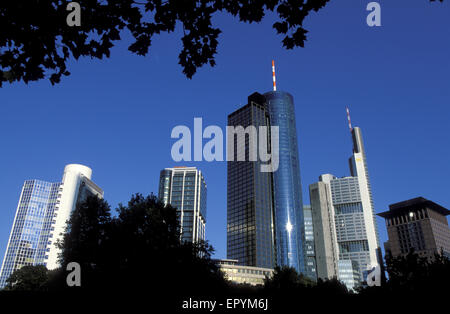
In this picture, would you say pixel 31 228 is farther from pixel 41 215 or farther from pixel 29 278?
pixel 29 278

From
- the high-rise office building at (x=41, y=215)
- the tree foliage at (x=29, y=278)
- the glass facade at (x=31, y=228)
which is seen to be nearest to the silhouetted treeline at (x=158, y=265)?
the tree foliage at (x=29, y=278)

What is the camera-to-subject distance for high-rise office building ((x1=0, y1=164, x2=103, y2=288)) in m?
161

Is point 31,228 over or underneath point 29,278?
over

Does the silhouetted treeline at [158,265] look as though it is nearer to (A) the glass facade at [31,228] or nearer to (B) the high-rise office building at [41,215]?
(B) the high-rise office building at [41,215]

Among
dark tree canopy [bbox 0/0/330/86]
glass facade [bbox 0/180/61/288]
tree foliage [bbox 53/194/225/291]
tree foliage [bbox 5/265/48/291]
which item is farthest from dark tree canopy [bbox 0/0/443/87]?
glass facade [bbox 0/180/61/288]

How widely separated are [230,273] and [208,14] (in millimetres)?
163437

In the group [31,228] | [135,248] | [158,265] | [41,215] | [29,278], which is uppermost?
[41,215]

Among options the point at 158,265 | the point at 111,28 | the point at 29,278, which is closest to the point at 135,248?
the point at 158,265

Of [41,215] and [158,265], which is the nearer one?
[158,265]

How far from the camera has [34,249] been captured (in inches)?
7018

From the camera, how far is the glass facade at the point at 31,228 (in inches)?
6855

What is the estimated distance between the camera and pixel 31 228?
181500mm

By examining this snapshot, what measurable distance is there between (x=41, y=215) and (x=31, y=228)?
27.4ft
